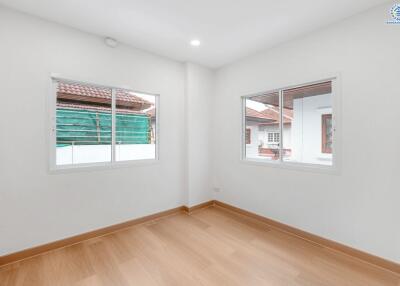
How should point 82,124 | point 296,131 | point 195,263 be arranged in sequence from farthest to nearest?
point 296,131
point 82,124
point 195,263

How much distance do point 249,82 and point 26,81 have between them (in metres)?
3.02

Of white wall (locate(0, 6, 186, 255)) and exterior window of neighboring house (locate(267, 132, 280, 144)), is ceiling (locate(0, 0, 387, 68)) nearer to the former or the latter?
white wall (locate(0, 6, 186, 255))

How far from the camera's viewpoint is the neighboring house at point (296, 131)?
2441 mm

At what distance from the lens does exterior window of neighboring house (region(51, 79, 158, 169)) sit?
7.82 feet

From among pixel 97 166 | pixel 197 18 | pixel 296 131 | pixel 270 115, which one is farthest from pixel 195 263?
pixel 197 18

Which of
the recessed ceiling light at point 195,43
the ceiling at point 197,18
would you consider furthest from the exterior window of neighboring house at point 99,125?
the recessed ceiling light at point 195,43

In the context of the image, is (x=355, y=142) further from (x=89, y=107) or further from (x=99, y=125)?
(x=89, y=107)

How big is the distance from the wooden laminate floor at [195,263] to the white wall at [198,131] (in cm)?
97

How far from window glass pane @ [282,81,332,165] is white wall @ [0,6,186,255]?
2199 millimetres

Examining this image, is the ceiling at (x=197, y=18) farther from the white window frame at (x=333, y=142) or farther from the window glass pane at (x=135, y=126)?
the window glass pane at (x=135, y=126)

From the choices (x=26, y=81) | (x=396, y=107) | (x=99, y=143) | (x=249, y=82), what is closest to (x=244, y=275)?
(x=396, y=107)

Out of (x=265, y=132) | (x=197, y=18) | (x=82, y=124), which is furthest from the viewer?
(x=265, y=132)

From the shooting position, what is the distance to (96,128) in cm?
264

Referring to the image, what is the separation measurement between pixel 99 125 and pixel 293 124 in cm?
283
